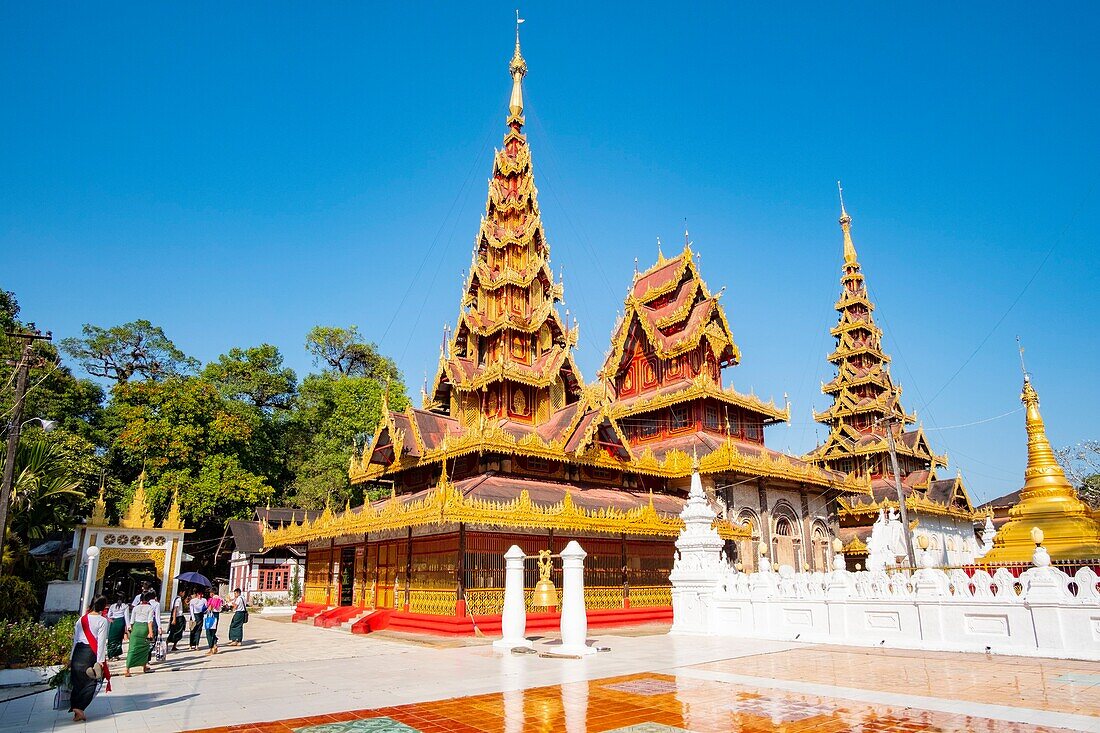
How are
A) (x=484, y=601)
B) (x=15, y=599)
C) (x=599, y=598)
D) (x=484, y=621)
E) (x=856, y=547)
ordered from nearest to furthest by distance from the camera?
(x=15, y=599) < (x=484, y=621) < (x=484, y=601) < (x=599, y=598) < (x=856, y=547)

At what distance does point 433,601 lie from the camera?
771 inches

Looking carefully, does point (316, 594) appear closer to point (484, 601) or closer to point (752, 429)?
point (484, 601)

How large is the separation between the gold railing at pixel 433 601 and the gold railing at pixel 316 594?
27.7 ft

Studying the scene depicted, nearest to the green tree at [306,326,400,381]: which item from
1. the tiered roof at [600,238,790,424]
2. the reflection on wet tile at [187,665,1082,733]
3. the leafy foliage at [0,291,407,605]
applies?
the leafy foliage at [0,291,407,605]

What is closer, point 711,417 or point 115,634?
point 115,634

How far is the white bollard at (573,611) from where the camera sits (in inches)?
533

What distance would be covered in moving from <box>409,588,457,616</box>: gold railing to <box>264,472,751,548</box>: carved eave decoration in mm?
1942

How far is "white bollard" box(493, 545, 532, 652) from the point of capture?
14.7m

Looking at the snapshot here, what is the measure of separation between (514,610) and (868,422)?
3826cm

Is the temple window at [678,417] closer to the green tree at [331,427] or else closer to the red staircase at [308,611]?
A: the red staircase at [308,611]

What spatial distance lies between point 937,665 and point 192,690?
11.6 m

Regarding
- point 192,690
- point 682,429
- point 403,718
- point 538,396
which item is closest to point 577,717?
point 403,718

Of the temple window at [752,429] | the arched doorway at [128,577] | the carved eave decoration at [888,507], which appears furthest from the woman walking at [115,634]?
the carved eave decoration at [888,507]

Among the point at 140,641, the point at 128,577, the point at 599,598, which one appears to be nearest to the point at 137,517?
the point at 140,641
